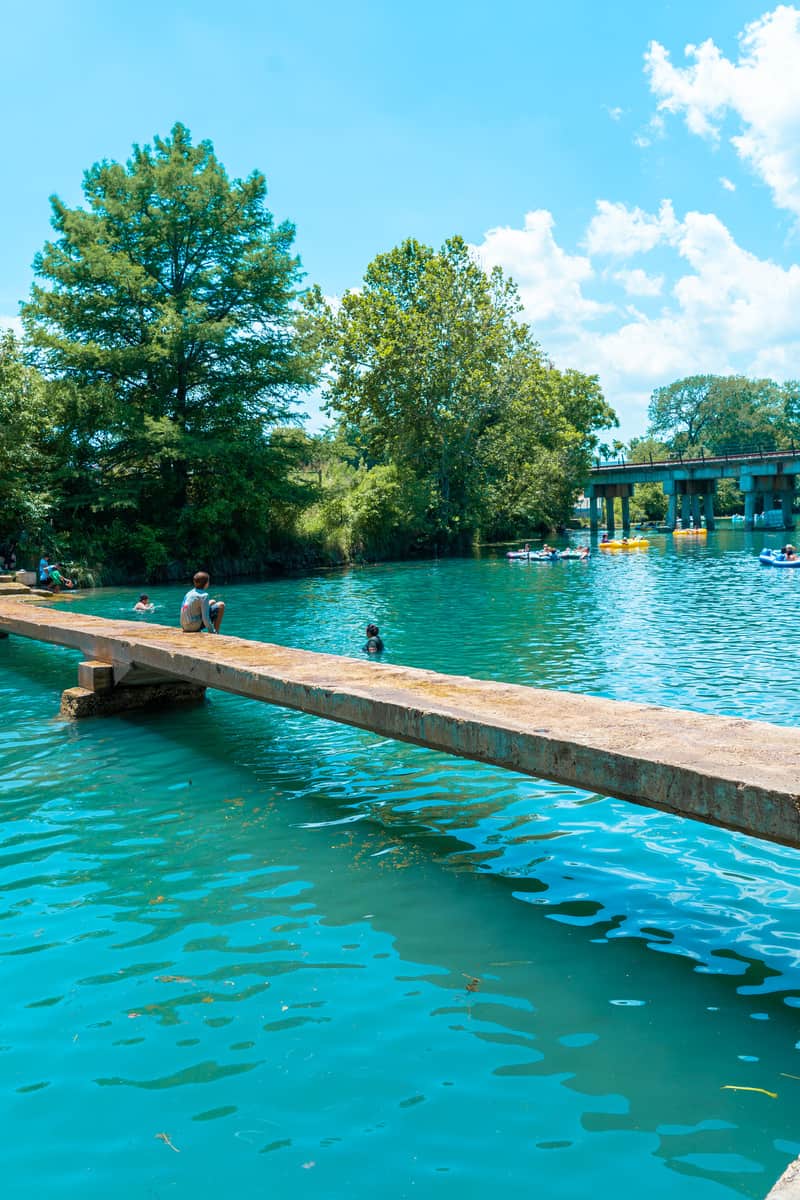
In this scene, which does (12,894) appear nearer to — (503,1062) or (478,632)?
(503,1062)

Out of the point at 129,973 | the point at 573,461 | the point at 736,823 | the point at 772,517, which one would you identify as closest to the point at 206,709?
the point at 129,973

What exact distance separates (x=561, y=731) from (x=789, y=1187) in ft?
13.3

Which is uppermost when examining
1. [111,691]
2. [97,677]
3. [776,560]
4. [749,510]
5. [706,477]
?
[706,477]

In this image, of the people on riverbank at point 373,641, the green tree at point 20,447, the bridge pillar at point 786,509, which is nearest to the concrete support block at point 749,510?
the bridge pillar at point 786,509

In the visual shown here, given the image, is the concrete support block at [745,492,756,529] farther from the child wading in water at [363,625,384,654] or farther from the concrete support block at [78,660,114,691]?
the concrete support block at [78,660,114,691]

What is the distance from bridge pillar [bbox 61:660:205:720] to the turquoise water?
191cm

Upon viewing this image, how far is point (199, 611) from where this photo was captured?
14.4 meters

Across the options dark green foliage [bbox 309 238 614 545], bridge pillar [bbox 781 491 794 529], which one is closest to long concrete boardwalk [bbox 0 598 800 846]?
dark green foliage [bbox 309 238 614 545]

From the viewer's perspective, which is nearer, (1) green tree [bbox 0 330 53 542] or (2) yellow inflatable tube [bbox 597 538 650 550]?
(1) green tree [bbox 0 330 53 542]

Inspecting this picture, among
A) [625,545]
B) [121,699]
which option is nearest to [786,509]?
[625,545]

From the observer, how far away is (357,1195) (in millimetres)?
3496

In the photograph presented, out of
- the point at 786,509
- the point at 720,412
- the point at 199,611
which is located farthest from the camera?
the point at 720,412

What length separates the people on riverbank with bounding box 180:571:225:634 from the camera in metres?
14.3

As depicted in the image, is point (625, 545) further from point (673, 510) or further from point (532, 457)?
point (673, 510)
